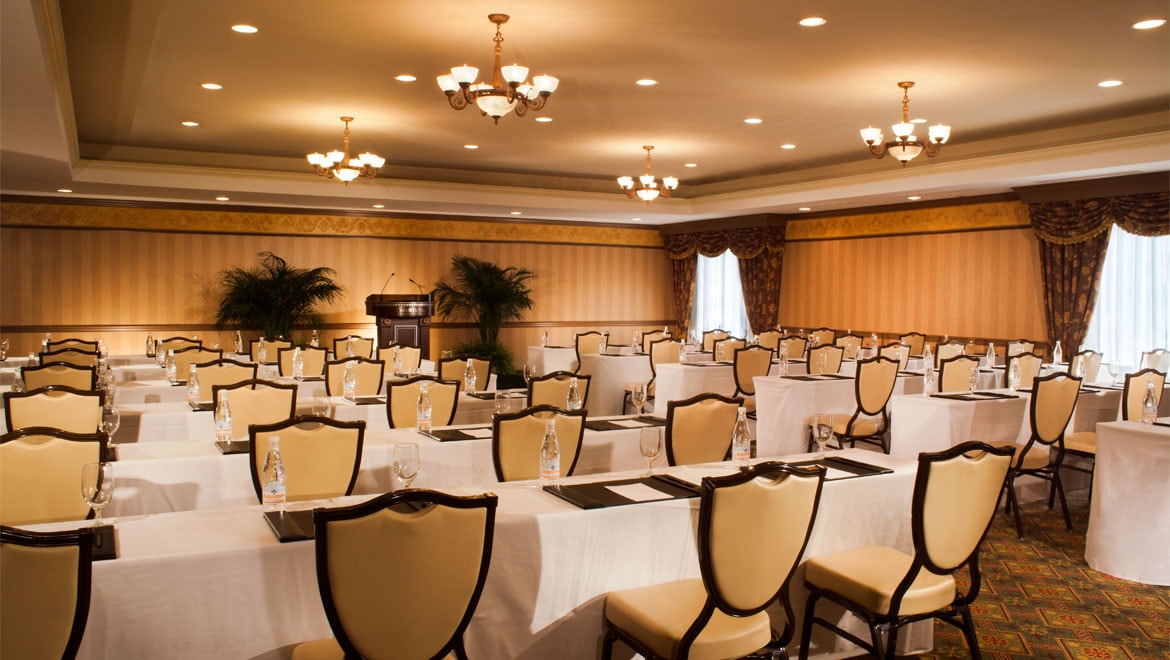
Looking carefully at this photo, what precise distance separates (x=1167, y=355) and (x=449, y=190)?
8864 mm

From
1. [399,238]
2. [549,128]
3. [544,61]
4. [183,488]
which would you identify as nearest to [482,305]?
[399,238]

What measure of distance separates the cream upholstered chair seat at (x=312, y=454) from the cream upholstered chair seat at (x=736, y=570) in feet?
5.32

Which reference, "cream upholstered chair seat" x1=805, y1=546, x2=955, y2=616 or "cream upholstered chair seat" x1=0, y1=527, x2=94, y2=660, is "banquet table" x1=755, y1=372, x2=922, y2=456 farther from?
"cream upholstered chair seat" x1=0, y1=527, x2=94, y2=660

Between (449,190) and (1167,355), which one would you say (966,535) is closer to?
(1167,355)

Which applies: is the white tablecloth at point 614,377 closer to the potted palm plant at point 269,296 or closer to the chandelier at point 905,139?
the chandelier at point 905,139

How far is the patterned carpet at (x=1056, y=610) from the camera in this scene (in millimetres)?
3959

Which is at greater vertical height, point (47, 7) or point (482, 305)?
point (47, 7)

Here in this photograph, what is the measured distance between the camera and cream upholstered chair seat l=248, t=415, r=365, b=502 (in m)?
3.97

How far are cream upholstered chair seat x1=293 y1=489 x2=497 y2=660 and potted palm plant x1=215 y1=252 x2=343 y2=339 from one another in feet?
38.3

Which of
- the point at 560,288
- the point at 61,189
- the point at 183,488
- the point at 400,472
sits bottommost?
the point at 183,488

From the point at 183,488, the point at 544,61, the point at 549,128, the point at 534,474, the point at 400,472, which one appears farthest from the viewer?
the point at 549,128

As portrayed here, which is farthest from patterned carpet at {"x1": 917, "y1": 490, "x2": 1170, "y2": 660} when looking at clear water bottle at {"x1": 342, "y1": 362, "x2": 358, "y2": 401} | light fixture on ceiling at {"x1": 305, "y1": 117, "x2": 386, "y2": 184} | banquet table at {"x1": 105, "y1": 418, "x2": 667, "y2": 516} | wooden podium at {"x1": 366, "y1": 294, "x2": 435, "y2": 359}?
wooden podium at {"x1": 366, "y1": 294, "x2": 435, "y2": 359}

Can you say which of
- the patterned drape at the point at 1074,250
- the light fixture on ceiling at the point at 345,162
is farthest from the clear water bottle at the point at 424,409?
the patterned drape at the point at 1074,250

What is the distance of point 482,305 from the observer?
15320 mm
